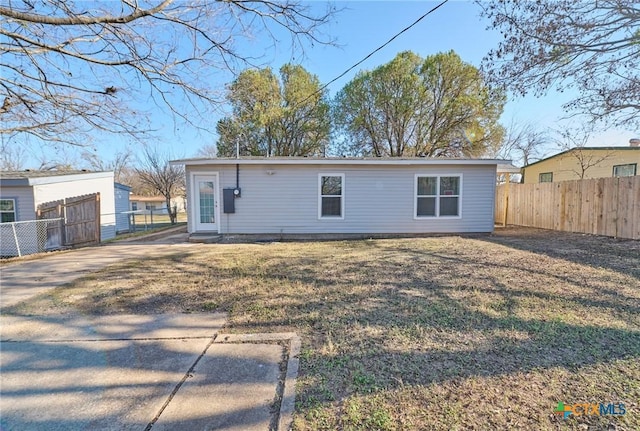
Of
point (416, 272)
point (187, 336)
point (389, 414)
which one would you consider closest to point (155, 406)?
point (187, 336)

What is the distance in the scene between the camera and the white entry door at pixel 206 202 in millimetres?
9500

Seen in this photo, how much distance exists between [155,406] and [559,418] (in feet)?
8.41

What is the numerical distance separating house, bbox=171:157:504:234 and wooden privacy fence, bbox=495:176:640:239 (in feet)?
8.87

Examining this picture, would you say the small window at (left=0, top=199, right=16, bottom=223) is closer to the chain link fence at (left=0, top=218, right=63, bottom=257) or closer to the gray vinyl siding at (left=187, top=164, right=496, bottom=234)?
the chain link fence at (left=0, top=218, right=63, bottom=257)

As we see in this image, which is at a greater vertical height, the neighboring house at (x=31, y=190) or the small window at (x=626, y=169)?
the small window at (x=626, y=169)

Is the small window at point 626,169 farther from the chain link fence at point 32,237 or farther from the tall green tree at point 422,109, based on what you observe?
the chain link fence at point 32,237

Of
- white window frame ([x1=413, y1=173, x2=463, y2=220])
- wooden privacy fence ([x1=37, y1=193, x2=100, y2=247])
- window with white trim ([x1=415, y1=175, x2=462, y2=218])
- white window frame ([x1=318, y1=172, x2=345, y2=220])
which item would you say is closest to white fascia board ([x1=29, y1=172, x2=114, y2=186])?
wooden privacy fence ([x1=37, y1=193, x2=100, y2=247])

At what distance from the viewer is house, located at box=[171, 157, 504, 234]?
31.0ft

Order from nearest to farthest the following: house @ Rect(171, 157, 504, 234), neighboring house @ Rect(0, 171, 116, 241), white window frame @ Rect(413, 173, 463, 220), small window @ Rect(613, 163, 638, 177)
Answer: house @ Rect(171, 157, 504, 234)
white window frame @ Rect(413, 173, 463, 220)
neighboring house @ Rect(0, 171, 116, 241)
small window @ Rect(613, 163, 638, 177)

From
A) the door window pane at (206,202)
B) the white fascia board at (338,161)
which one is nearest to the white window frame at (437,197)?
the white fascia board at (338,161)

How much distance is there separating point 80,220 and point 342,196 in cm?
894

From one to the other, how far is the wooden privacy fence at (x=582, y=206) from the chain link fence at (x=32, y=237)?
665 inches

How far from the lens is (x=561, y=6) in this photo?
265 inches

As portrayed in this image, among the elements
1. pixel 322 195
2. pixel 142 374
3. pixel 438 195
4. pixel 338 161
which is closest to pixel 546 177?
pixel 438 195
